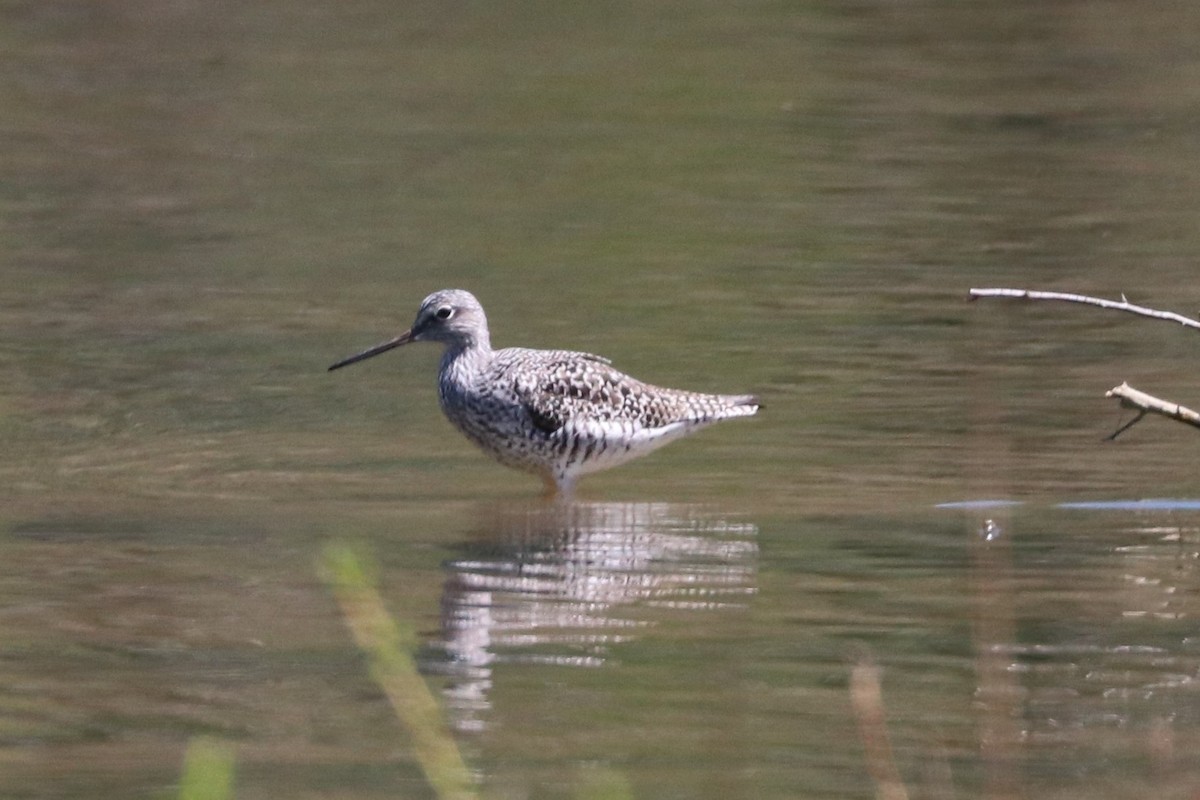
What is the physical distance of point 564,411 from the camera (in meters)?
10.4

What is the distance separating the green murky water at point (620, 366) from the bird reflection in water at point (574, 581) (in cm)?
3

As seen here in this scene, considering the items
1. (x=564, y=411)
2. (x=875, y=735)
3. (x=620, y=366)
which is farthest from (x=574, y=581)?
(x=620, y=366)

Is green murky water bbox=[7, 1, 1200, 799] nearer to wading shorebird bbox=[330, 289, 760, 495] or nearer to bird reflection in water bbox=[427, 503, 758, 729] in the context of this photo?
bird reflection in water bbox=[427, 503, 758, 729]

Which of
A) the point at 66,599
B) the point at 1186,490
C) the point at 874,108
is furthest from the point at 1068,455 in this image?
the point at 874,108

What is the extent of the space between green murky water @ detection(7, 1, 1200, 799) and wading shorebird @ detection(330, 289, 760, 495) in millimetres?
234

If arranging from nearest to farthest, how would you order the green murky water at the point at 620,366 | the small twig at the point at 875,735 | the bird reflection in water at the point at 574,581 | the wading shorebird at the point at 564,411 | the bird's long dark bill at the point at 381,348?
the small twig at the point at 875,735 < the green murky water at the point at 620,366 < the bird reflection in water at the point at 574,581 < the wading shorebird at the point at 564,411 < the bird's long dark bill at the point at 381,348

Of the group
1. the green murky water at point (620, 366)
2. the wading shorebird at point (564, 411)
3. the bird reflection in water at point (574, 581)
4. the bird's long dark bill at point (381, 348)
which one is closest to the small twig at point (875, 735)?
the green murky water at point (620, 366)

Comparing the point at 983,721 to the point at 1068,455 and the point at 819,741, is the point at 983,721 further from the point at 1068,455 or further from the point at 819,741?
the point at 1068,455

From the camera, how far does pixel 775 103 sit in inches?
745

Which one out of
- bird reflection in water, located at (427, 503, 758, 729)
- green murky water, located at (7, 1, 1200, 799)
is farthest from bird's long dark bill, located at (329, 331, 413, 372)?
bird reflection in water, located at (427, 503, 758, 729)

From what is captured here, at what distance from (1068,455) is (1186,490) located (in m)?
0.73

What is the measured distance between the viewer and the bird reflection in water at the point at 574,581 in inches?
298

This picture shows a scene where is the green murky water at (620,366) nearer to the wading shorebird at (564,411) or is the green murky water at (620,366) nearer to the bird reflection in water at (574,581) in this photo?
the bird reflection in water at (574,581)

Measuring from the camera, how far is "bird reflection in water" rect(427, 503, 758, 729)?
7578 millimetres
